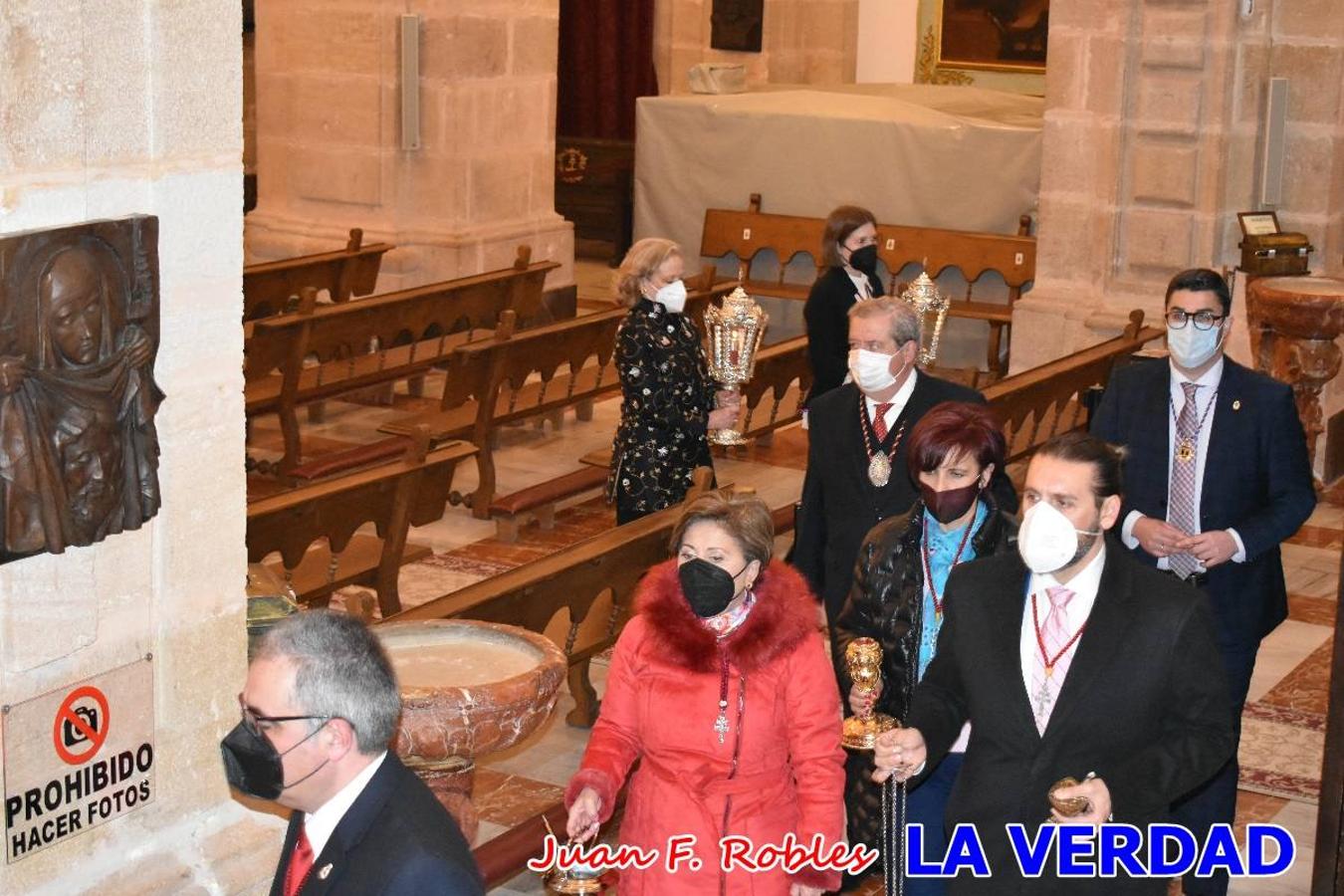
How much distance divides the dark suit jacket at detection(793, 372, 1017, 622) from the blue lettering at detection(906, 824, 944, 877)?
691mm

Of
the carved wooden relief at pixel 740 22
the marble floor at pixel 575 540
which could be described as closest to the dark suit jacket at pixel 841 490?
the marble floor at pixel 575 540

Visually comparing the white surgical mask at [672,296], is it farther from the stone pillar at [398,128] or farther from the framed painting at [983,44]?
the framed painting at [983,44]

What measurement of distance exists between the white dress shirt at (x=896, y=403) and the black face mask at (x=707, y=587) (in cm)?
127

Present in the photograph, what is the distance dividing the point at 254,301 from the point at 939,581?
7112 mm

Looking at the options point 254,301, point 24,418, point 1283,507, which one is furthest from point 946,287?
point 24,418

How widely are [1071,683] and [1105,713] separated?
0.24 feet

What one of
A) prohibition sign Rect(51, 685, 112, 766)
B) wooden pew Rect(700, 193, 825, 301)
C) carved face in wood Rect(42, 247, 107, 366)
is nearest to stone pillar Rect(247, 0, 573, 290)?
wooden pew Rect(700, 193, 825, 301)

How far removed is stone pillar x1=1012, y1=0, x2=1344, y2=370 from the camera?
31.6 feet

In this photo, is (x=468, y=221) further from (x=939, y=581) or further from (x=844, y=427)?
(x=939, y=581)

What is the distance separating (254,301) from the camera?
10508mm

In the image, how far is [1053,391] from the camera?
8562 millimetres

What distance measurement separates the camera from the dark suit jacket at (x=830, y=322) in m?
7.07

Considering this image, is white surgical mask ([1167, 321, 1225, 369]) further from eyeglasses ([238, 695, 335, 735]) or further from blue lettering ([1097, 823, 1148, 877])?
eyeglasses ([238, 695, 335, 735])

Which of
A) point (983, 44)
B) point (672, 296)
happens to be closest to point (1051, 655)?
point (672, 296)
